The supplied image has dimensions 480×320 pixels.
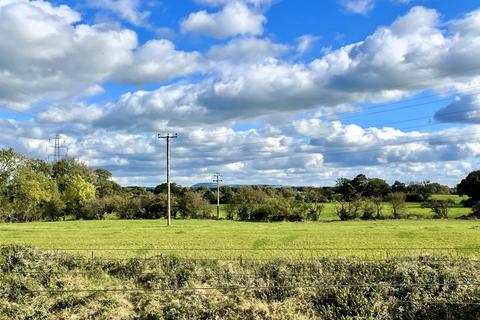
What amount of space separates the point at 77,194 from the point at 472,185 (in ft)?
266

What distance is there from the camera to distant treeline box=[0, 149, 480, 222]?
85438 millimetres

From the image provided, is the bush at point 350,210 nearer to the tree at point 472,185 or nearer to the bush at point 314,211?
the bush at point 314,211

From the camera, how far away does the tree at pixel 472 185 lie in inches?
3883

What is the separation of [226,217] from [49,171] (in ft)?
183

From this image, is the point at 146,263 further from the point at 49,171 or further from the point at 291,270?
the point at 49,171

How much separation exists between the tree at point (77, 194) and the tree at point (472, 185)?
77937 mm

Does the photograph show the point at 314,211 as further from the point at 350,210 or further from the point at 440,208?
the point at 440,208

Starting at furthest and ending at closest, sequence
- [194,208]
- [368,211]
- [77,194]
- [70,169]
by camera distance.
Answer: [70,169] → [77,194] → [194,208] → [368,211]

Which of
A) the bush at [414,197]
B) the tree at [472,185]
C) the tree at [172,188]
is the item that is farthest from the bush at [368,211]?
the tree at [172,188]

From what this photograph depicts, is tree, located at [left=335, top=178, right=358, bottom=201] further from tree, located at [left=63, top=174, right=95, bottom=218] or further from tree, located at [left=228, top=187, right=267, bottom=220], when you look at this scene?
tree, located at [left=63, top=174, right=95, bottom=218]

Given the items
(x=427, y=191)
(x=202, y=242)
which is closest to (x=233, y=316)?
(x=202, y=242)

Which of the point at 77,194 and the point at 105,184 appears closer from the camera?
the point at 77,194

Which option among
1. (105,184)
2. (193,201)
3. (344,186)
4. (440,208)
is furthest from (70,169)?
(440,208)

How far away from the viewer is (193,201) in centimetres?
9438
